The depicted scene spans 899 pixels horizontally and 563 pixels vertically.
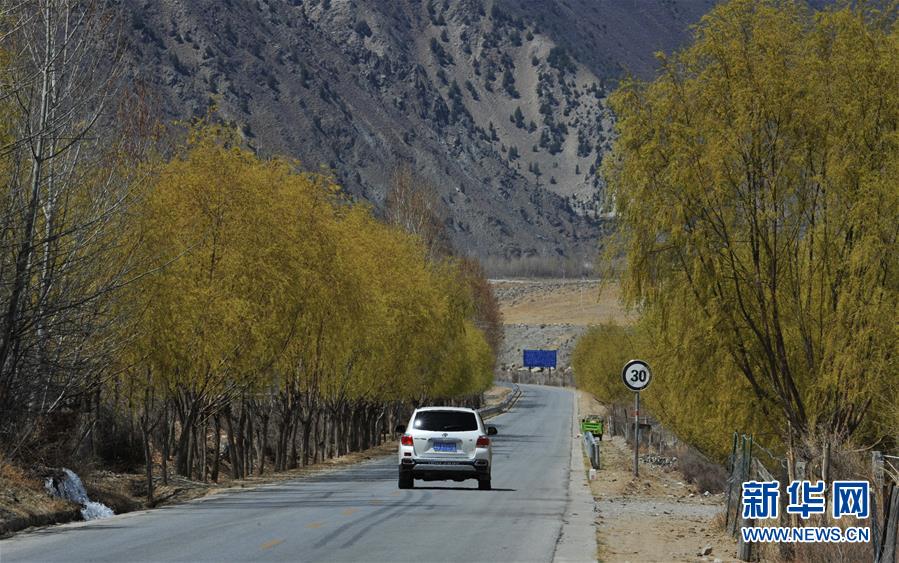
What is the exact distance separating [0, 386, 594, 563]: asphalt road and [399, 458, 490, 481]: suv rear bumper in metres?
0.40

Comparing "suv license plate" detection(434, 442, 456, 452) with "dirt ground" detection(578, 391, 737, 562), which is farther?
→ "suv license plate" detection(434, 442, 456, 452)

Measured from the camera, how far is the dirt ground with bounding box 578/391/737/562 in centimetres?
1770

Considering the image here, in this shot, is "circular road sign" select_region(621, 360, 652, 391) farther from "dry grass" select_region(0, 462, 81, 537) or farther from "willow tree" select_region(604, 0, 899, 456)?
"dry grass" select_region(0, 462, 81, 537)

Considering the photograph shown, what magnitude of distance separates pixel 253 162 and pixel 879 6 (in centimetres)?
1751

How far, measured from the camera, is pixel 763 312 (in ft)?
80.5

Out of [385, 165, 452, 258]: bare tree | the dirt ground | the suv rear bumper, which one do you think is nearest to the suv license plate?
the suv rear bumper

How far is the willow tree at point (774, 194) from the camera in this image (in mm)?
23656

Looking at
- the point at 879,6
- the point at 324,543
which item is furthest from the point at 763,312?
Result: the point at 324,543

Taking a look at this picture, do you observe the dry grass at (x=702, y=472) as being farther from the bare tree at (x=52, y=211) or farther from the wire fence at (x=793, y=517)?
the bare tree at (x=52, y=211)

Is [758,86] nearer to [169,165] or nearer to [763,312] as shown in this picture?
[763,312]

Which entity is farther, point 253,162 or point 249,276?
point 253,162

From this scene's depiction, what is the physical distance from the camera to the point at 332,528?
1970 centimetres

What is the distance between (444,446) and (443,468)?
1.66 ft

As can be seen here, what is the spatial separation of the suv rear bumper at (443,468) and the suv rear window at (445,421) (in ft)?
2.38
